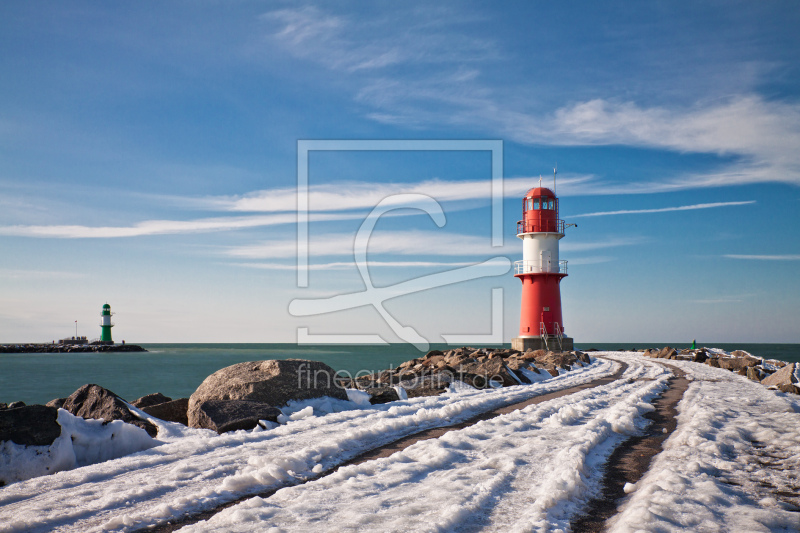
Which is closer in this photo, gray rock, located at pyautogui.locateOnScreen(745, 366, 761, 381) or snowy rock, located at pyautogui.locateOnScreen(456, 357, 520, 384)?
snowy rock, located at pyautogui.locateOnScreen(456, 357, 520, 384)

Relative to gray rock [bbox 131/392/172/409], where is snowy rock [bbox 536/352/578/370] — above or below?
below

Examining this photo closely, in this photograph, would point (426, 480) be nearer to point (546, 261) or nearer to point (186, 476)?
point (186, 476)

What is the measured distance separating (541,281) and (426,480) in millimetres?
25890

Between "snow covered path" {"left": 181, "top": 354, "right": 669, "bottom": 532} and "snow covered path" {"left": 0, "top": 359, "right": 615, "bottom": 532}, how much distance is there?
0.41 metres

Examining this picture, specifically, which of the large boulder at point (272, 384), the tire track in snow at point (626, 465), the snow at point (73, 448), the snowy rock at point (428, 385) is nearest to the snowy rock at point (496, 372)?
the snowy rock at point (428, 385)

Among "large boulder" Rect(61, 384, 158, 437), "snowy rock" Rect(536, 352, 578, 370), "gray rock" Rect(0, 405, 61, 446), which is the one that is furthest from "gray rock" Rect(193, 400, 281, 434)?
"snowy rock" Rect(536, 352, 578, 370)

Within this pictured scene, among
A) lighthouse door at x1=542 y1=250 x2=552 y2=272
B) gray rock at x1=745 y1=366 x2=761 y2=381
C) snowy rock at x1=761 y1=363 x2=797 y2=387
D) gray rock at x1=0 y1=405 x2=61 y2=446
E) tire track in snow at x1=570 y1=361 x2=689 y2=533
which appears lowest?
gray rock at x1=745 y1=366 x2=761 y2=381

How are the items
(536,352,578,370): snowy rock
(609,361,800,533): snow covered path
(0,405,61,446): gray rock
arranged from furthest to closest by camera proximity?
1. (536,352,578,370): snowy rock
2. (0,405,61,446): gray rock
3. (609,361,800,533): snow covered path

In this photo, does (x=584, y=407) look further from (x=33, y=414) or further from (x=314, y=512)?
(x=33, y=414)

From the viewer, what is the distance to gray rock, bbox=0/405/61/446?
488cm

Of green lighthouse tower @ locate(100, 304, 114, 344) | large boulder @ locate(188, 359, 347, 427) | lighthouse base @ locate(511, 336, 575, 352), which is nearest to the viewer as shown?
large boulder @ locate(188, 359, 347, 427)

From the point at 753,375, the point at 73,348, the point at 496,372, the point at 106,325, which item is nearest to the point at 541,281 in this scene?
the point at 753,375

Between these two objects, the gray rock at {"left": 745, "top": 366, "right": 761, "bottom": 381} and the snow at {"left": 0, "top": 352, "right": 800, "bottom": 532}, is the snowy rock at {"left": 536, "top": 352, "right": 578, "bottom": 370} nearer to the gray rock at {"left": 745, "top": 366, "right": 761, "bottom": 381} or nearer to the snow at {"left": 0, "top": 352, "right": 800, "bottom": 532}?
the gray rock at {"left": 745, "top": 366, "right": 761, "bottom": 381}

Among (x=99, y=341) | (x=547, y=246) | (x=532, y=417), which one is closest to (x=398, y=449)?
(x=532, y=417)
